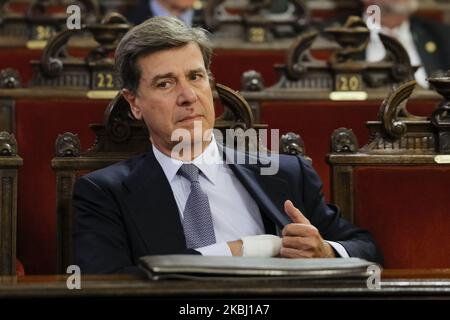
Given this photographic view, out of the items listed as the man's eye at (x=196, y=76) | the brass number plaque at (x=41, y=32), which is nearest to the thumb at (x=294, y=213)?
the man's eye at (x=196, y=76)

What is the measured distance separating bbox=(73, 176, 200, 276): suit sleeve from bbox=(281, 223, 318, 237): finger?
0.12 meters

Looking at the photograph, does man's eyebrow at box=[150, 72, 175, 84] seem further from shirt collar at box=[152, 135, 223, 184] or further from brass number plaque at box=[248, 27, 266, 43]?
brass number plaque at box=[248, 27, 266, 43]

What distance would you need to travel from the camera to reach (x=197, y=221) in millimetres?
1426

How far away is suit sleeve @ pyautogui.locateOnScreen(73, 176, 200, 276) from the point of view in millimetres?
1336

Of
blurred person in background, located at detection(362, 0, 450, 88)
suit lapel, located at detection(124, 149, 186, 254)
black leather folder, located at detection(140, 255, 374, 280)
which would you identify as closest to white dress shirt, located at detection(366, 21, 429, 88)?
blurred person in background, located at detection(362, 0, 450, 88)

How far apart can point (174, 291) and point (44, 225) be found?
2.83 ft

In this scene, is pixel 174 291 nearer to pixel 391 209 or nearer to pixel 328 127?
pixel 391 209

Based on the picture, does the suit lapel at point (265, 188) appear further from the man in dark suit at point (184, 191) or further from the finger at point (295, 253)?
the finger at point (295, 253)

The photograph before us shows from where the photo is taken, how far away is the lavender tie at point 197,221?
55.6 inches

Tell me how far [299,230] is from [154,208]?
0.68 feet

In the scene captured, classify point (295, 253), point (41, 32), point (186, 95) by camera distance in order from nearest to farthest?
point (295, 253) → point (186, 95) → point (41, 32)

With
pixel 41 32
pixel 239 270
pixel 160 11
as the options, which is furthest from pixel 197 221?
pixel 160 11

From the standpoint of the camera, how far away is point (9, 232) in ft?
4.92

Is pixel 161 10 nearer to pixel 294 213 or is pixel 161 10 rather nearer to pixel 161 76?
pixel 161 76
